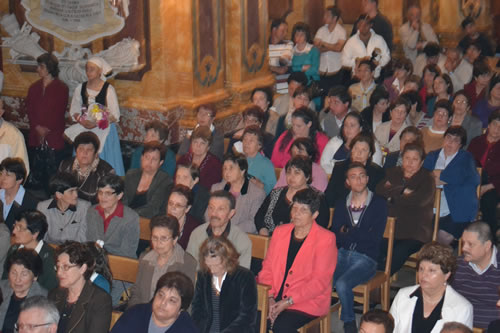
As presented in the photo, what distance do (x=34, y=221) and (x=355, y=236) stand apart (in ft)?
8.14

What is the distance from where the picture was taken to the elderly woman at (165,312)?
17.4 feet

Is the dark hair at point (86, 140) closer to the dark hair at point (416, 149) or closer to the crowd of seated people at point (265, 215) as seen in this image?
the crowd of seated people at point (265, 215)

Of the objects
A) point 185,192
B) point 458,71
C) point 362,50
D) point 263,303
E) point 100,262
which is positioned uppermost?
point 185,192

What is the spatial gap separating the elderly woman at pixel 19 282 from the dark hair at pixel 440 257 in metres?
2.60

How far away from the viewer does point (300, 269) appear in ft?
20.3

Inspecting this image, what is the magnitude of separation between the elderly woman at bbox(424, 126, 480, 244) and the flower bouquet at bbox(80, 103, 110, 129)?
351 cm

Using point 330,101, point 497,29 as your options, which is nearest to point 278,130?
point 330,101

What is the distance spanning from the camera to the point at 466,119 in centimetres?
937

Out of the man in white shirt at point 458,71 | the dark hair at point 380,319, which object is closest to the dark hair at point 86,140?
the dark hair at point 380,319

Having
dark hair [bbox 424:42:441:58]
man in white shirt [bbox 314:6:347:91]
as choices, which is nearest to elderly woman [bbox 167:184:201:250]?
man in white shirt [bbox 314:6:347:91]

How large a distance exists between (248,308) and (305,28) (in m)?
6.68

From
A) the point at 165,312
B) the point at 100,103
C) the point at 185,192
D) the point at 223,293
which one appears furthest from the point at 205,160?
the point at 165,312

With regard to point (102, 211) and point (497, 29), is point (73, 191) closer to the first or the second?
point (102, 211)

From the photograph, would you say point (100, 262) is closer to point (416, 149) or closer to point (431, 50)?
point (416, 149)
